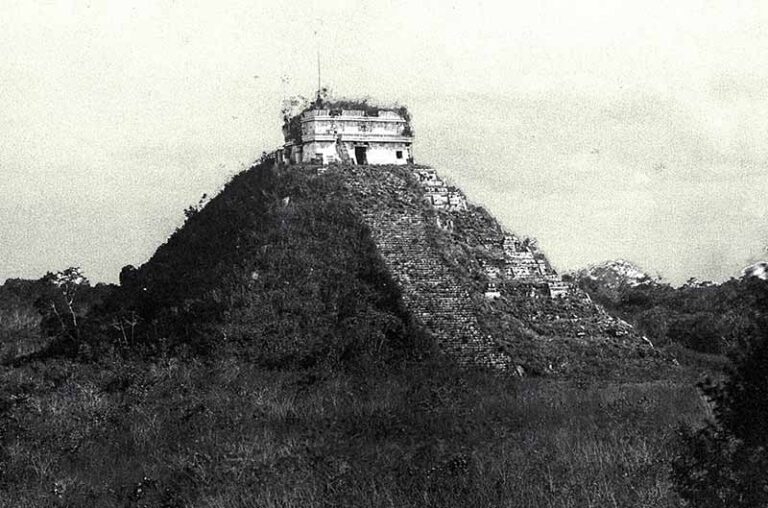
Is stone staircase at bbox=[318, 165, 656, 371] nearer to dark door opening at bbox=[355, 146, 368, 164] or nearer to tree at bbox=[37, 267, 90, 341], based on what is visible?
dark door opening at bbox=[355, 146, 368, 164]

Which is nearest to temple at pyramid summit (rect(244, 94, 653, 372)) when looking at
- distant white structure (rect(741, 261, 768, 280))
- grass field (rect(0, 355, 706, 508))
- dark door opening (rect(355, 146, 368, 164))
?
dark door opening (rect(355, 146, 368, 164))

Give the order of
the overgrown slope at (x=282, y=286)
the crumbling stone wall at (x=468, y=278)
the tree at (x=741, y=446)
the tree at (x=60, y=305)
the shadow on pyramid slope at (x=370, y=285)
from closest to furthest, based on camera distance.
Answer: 1. the tree at (x=741, y=446)
2. the overgrown slope at (x=282, y=286)
3. the shadow on pyramid slope at (x=370, y=285)
4. the crumbling stone wall at (x=468, y=278)
5. the tree at (x=60, y=305)

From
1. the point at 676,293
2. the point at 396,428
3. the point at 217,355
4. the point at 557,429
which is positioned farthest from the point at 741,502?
the point at 676,293

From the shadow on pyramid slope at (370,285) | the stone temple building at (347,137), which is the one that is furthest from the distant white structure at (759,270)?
the stone temple building at (347,137)

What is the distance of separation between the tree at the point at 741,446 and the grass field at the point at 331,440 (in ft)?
6.63

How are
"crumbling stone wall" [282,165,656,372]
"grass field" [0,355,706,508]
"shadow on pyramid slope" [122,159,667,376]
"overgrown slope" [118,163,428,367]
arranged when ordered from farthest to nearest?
"crumbling stone wall" [282,165,656,372], "shadow on pyramid slope" [122,159,667,376], "overgrown slope" [118,163,428,367], "grass field" [0,355,706,508]

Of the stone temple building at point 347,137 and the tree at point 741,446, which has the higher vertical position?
the stone temple building at point 347,137

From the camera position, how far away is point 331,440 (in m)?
10.9

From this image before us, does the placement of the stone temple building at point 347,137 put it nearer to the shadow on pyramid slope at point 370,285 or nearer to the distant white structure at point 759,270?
the shadow on pyramid slope at point 370,285

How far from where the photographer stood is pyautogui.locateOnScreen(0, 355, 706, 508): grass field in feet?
28.1

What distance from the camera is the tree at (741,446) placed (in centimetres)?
557

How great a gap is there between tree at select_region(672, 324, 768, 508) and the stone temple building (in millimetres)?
22676

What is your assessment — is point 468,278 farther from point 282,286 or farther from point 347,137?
point 347,137

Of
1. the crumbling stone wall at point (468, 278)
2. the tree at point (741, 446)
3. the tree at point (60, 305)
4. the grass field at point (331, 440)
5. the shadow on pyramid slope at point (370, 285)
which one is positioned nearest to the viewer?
the tree at point (741, 446)
